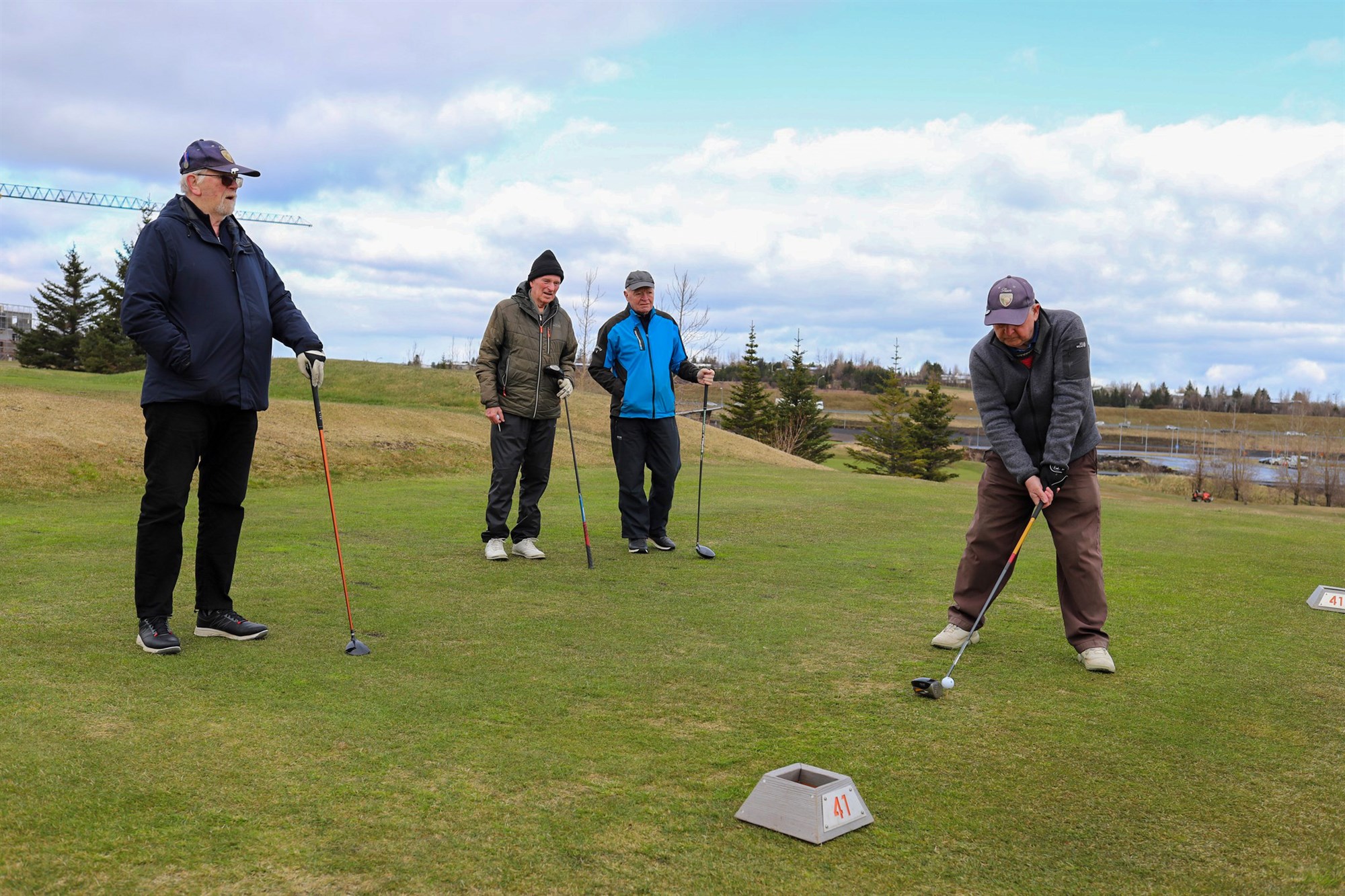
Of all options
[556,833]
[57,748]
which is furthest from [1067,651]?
[57,748]

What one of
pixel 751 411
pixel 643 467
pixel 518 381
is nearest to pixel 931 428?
pixel 751 411

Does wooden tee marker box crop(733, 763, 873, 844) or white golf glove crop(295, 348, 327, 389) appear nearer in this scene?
wooden tee marker box crop(733, 763, 873, 844)

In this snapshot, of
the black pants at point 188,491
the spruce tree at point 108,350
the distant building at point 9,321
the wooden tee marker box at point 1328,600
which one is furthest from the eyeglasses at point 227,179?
the distant building at point 9,321

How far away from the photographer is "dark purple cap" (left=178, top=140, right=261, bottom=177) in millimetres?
5355

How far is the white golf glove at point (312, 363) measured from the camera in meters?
5.88

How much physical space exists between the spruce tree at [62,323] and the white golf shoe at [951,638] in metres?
72.6

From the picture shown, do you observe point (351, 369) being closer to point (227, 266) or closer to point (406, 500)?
point (406, 500)

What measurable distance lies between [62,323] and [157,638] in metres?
74.9

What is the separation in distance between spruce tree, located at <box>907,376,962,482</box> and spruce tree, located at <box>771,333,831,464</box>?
6577 millimetres

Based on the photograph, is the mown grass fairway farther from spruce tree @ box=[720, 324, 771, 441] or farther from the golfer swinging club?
spruce tree @ box=[720, 324, 771, 441]

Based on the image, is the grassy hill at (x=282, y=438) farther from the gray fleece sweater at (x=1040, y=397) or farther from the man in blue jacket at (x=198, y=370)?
the gray fleece sweater at (x=1040, y=397)

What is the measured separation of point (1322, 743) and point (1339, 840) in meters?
1.13

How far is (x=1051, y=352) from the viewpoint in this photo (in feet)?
18.7

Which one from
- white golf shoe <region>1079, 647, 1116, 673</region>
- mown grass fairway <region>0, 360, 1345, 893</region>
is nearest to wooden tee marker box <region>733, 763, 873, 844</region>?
mown grass fairway <region>0, 360, 1345, 893</region>
